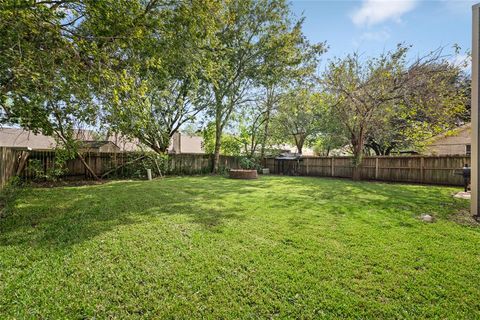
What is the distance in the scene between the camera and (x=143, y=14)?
446 centimetres

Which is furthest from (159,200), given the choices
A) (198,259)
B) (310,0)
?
(310,0)

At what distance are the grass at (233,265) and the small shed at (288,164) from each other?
1054 cm

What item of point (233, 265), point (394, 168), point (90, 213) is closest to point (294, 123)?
point (394, 168)

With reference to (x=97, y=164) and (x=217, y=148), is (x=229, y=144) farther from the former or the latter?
(x=97, y=164)

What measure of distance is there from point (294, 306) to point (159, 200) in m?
4.26

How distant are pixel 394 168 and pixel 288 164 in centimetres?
628

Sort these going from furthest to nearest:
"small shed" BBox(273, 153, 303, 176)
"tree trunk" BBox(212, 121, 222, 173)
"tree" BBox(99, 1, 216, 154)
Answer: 1. "small shed" BBox(273, 153, 303, 176)
2. "tree trunk" BBox(212, 121, 222, 173)
3. "tree" BBox(99, 1, 216, 154)

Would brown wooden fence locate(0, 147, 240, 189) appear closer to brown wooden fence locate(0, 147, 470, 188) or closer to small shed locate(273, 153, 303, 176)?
brown wooden fence locate(0, 147, 470, 188)

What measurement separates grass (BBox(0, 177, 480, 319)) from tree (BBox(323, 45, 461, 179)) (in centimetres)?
579

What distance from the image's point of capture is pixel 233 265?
8.04 ft

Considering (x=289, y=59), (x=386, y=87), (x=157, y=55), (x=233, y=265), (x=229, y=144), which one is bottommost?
(x=233, y=265)

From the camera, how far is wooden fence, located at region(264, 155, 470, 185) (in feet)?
30.1

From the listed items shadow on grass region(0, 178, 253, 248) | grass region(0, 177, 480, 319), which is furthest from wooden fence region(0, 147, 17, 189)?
grass region(0, 177, 480, 319)

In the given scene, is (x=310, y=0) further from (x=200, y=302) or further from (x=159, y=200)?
(x=200, y=302)
